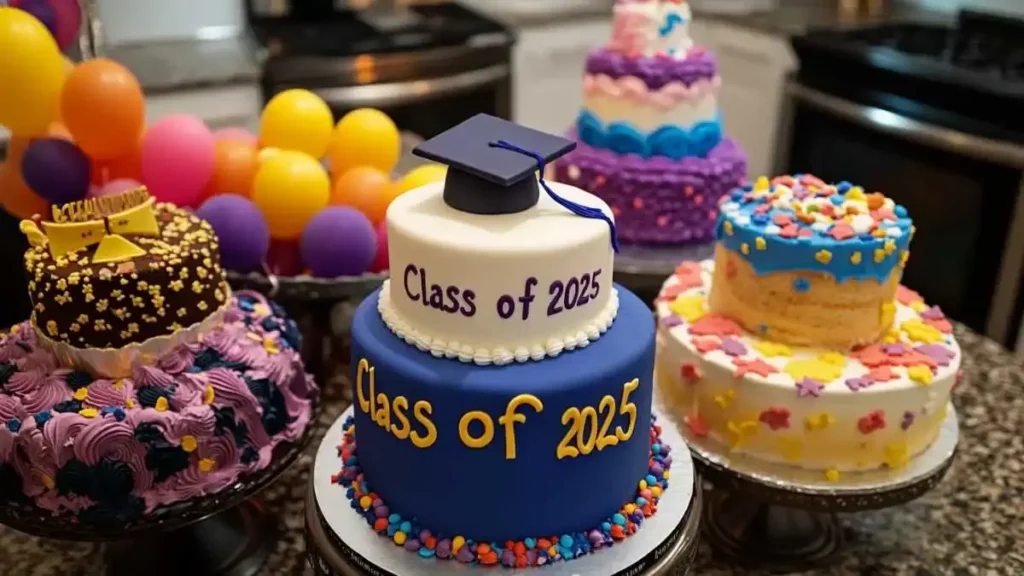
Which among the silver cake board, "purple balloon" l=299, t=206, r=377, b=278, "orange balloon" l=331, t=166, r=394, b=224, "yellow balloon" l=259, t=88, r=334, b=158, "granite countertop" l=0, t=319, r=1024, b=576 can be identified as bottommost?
"granite countertop" l=0, t=319, r=1024, b=576

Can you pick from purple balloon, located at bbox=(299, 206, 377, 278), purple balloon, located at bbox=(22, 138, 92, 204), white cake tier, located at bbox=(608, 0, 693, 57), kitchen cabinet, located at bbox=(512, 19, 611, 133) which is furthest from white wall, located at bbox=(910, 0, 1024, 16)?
purple balloon, located at bbox=(22, 138, 92, 204)

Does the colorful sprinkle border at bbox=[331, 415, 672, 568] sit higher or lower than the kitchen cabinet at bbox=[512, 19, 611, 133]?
lower

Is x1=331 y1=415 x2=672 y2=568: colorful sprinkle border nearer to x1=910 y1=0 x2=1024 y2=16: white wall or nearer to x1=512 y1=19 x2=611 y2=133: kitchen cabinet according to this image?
x1=512 y1=19 x2=611 y2=133: kitchen cabinet

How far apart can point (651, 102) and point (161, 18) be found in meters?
1.96

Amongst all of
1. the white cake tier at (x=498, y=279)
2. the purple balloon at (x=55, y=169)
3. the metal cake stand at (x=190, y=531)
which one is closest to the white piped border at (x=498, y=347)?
the white cake tier at (x=498, y=279)

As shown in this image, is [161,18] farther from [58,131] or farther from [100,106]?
[100,106]

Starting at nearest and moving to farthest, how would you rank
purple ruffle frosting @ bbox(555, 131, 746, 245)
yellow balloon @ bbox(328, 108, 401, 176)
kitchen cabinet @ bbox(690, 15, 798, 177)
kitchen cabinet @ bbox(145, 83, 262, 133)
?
yellow balloon @ bbox(328, 108, 401, 176) → purple ruffle frosting @ bbox(555, 131, 746, 245) → kitchen cabinet @ bbox(145, 83, 262, 133) → kitchen cabinet @ bbox(690, 15, 798, 177)

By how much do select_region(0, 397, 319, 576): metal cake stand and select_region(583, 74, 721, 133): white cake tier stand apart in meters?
1.13

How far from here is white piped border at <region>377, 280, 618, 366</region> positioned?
1127 millimetres

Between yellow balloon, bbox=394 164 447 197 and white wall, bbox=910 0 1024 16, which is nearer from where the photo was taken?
yellow balloon, bbox=394 164 447 197

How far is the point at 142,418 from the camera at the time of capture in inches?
49.4

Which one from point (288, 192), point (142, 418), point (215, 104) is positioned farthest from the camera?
point (215, 104)

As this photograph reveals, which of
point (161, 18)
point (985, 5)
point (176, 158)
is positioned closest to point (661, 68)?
point (176, 158)

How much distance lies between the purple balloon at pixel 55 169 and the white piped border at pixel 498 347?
2.98 ft
